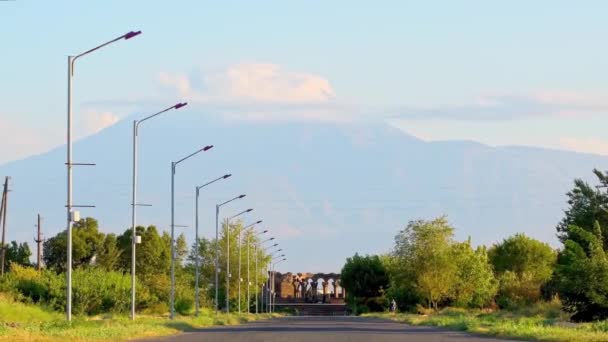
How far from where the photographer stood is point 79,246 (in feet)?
369

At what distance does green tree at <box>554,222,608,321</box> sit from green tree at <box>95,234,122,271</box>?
216 feet

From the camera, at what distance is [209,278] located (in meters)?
138

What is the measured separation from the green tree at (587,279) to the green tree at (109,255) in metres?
65.8

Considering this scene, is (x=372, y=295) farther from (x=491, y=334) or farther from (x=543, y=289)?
(x=491, y=334)

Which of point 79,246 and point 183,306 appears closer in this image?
point 183,306

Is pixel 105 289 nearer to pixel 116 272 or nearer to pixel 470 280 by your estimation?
Result: pixel 116 272

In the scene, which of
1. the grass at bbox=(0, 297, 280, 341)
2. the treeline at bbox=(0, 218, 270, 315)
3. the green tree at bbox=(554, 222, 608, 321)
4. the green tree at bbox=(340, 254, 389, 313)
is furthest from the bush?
the green tree at bbox=(340, 254, 389, 313)

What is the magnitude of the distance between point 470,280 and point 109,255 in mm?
32264

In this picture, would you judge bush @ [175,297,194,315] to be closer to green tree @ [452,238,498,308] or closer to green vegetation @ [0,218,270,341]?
green vegetation @ [0,218,270,341]

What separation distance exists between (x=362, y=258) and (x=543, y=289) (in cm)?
6142

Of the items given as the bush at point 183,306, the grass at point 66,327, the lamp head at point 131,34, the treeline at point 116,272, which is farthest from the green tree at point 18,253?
the lamp head at point 131,34

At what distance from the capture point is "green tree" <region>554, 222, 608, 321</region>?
50500 mm

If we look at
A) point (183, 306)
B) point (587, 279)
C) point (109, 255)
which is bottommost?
point (587, 279)

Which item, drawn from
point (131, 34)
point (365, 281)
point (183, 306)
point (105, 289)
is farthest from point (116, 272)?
point (365, 281)
